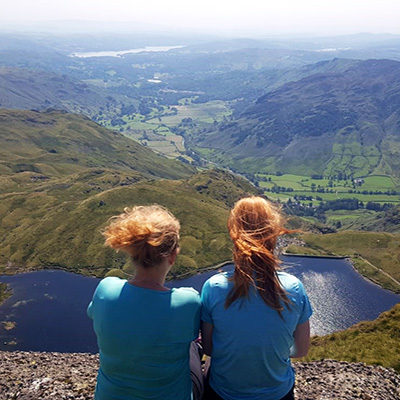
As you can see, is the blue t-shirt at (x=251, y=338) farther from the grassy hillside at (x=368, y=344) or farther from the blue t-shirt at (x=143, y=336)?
the grassy hillside at (x=368, y=344)

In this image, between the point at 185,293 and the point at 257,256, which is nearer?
the point at 257,256

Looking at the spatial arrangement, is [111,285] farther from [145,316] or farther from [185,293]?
[185,293]

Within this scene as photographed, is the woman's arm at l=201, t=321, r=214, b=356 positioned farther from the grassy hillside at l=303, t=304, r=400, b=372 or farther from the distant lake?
the distant lake

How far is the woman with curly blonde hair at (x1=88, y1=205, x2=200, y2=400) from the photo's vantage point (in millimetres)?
9977

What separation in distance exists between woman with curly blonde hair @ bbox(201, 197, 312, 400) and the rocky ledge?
14.6m

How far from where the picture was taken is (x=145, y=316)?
33.1 ft

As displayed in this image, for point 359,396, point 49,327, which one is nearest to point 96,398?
point 359,396

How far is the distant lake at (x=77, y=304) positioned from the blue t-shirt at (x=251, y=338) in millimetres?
102057

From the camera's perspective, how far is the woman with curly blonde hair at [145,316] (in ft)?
32.7

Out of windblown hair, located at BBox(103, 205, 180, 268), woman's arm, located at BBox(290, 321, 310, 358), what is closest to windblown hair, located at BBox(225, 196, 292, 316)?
woman's arm, located at BBox(290, 321, 310, 358)

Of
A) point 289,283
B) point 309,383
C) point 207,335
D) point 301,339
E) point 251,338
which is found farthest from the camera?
point 309,383

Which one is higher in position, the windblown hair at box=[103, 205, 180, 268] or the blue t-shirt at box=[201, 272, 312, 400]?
the windblown hair at box=[103, 205, 180, 268]

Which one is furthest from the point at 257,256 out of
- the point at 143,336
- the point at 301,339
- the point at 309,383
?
the point at 309,383

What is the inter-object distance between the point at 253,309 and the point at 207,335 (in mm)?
1658
